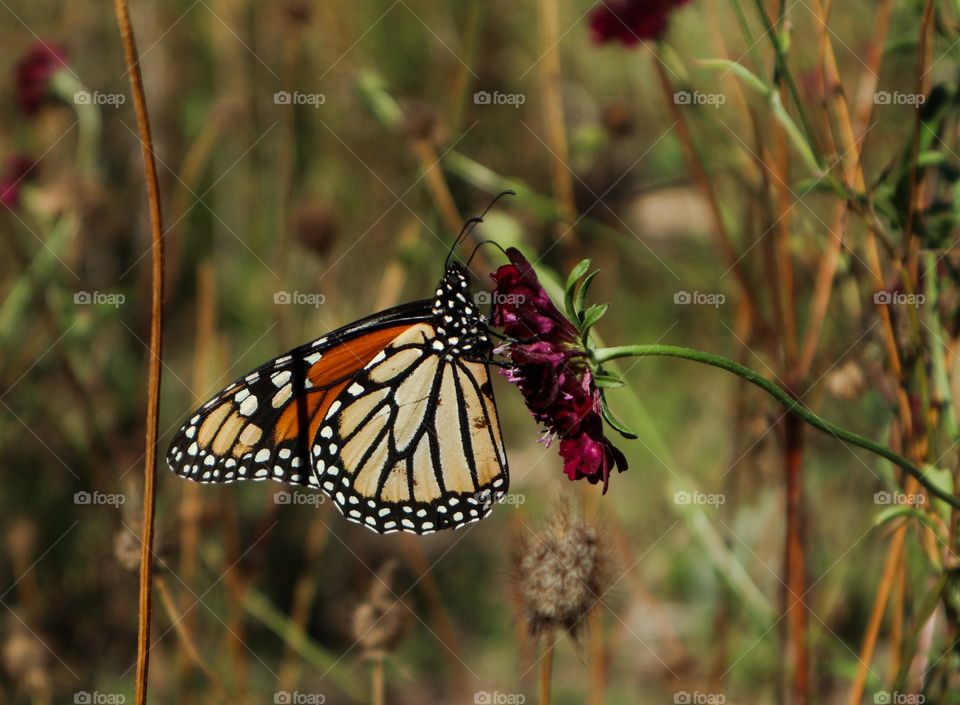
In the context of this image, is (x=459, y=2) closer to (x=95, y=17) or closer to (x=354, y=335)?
(x=95, y=17)

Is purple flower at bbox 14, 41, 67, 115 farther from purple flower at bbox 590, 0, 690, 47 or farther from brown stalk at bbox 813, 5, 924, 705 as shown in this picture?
brown stalk at bbox 813, 5, 924, 705

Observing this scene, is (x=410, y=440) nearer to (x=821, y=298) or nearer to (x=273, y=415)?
(x=273, y=415)

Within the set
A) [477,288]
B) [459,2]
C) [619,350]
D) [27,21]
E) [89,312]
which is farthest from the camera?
[459,2]

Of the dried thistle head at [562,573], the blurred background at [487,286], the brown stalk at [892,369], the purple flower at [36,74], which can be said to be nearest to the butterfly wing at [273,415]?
Answer: the blurred background at [487,286]

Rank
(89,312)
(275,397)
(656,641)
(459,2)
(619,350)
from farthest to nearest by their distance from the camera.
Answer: (459,2) < (656,641) < (89,312) < (275,397) < (619,350)

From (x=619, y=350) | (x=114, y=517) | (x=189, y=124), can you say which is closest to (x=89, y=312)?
(x=114, y=517)

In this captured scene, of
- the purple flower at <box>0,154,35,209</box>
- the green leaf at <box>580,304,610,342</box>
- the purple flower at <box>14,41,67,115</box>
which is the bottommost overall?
the green leaf at <box>580,304,610,342</box>

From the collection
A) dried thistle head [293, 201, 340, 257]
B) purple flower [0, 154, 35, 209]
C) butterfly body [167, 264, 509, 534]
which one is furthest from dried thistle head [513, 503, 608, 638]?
purple flower [0, 154, 35, 209]

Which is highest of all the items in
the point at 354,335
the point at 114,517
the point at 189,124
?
the point at 189,124
